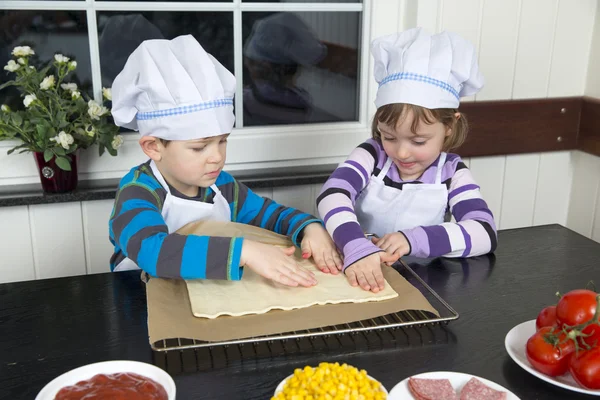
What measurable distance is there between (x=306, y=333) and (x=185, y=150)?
0.51 m

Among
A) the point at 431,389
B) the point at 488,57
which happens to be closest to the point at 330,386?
the point at 431,389

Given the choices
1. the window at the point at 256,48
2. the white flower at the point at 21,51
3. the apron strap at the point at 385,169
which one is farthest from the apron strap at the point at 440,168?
the white flower at the point at 21,51

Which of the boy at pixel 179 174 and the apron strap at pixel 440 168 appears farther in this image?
the apron strap at pixel 440 168

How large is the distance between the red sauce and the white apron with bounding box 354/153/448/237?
90cm

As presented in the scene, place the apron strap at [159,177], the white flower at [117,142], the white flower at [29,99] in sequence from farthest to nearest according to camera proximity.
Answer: the white flower at [117,142], the white flower at [29,99], the apron strap at [159,177]

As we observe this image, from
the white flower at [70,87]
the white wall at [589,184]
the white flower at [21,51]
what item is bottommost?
the white wall at [589,184]

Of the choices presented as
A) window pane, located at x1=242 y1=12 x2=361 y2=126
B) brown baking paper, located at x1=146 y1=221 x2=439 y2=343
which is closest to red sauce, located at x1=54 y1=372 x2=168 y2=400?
brown baking paper, located at x1=146 y1=221 x2=439 y2=343

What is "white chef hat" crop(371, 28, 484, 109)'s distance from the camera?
1442mm

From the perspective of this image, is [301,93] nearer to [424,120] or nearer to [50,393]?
[424,120]

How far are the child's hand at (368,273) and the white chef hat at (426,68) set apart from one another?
0.39m

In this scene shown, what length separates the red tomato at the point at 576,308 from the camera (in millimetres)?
932

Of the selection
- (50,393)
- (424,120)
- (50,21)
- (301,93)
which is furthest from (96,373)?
(301,93)

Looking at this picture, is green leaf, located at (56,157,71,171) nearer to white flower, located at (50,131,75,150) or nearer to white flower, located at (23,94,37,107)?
white flower, located at (50,131,75,150)

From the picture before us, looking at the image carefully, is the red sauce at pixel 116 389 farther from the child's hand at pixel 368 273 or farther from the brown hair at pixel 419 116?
the brown hair at pixel 419 116
